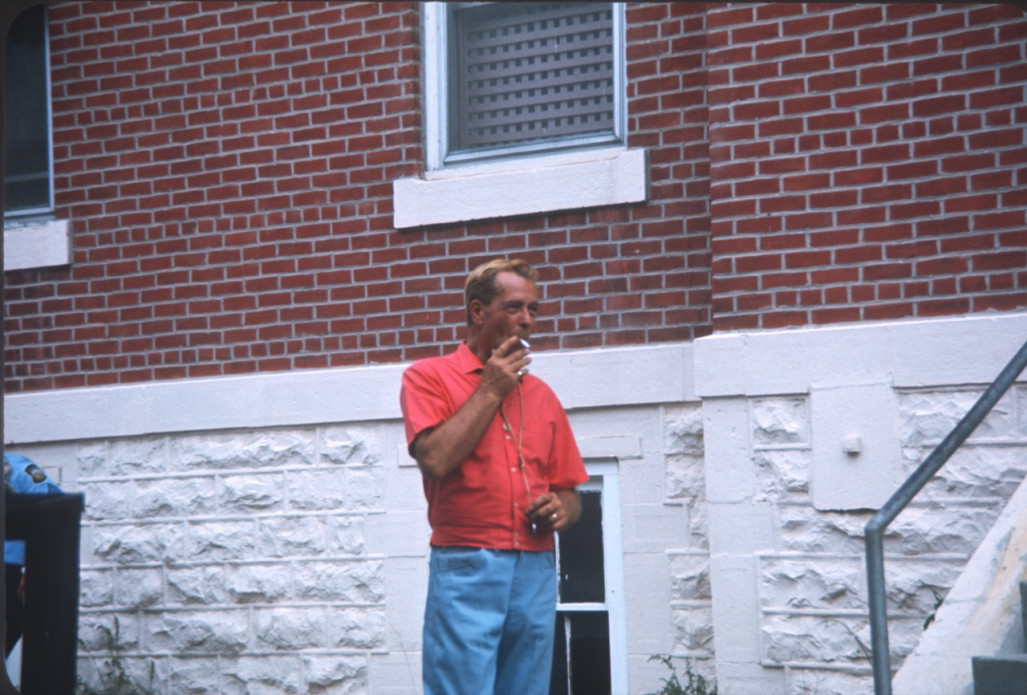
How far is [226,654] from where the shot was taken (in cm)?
630

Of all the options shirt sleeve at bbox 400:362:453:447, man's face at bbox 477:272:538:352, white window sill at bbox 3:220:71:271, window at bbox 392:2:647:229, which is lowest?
shirt sleeve at bbox 400:362:453:447

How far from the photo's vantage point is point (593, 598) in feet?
19.2

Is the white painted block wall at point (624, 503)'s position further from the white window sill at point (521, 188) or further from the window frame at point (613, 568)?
the white window sill at point (521, 188)

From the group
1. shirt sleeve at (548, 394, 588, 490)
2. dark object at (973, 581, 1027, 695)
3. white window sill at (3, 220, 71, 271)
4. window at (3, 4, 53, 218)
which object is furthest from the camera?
window at (3, 4, 53, 218)

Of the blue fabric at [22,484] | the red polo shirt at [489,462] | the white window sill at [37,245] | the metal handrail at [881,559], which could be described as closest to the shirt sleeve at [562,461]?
the red polo shirt at [489,462]

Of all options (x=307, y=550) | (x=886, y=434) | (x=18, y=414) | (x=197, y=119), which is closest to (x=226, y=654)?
(x=307, y=550)

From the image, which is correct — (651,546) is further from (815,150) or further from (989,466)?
(815,150)

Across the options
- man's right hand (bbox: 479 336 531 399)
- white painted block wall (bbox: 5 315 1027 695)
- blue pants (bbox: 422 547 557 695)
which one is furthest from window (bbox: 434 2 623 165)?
blue pants (bbox: 422 547 557 695)

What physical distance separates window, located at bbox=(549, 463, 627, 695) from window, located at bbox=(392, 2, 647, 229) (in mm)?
1293

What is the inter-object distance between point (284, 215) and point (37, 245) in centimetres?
152

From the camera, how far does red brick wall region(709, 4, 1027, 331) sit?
500 cm

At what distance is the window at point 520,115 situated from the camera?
5.87m

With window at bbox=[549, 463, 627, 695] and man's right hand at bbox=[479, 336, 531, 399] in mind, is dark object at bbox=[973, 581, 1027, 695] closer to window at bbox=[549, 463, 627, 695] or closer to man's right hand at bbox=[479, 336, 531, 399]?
man's right hand at bbox=[479, 336, 531, 399]

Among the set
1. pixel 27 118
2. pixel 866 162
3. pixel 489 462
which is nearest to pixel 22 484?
pixel 27 118
